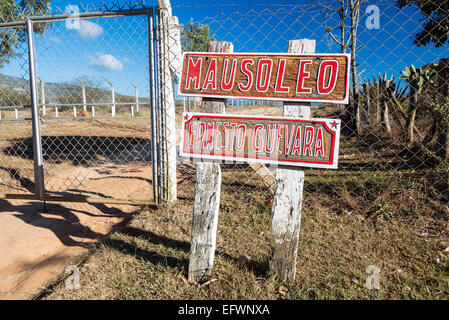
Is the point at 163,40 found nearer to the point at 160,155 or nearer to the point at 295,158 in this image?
the point at 160,155

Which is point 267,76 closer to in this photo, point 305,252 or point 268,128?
point 268,128

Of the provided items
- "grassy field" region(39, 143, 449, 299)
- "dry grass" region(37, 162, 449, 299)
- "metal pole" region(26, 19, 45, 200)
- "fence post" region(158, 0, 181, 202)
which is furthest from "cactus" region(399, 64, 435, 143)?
"metal pole" region(26, 19, 45, 200)

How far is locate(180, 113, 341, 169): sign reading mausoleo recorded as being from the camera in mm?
1950

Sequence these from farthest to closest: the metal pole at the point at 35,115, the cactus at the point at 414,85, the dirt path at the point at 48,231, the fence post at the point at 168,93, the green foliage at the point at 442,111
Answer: the cactus at the point at 414,85
the metal pole at the point at 35,115
the green foliage at the point at 442,111
the fence post at the point at 168,93
the dirt path at the point at 48,231

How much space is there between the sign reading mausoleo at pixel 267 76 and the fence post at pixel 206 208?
0.10 metres

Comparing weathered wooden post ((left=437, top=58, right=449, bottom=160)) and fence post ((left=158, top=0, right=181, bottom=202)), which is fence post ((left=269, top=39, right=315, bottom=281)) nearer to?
fence post ((left=158, top=0, right=181, bottom=202))

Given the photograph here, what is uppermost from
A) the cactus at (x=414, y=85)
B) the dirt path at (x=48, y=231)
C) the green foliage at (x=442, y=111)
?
the cactus at (x=414, y=85)

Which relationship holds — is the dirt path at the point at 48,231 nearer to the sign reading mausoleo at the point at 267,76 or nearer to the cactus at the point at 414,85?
the sign reading mausoleo at the point at 267,76

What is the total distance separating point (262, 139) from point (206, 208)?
71 cm

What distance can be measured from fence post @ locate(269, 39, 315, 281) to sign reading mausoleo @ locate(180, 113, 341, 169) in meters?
0.09

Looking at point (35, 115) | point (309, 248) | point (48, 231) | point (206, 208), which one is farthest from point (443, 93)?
point (35, 115)

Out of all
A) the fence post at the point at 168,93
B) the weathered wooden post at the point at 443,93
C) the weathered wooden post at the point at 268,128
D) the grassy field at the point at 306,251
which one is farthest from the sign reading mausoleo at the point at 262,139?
the weathered wooden post at the point at 443,93

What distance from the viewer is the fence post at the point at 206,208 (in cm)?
215

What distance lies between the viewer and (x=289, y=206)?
207cm
